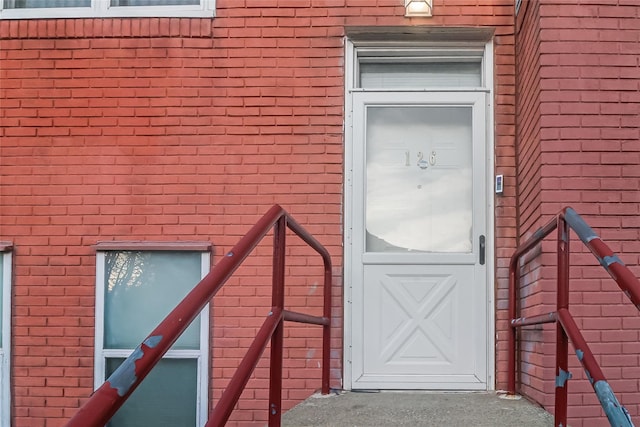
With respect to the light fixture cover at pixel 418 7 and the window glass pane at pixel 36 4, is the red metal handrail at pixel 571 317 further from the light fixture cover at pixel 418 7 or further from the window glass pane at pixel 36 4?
the window glass pane at pixel 36 4

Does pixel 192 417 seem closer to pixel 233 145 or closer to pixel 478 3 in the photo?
pixel 233 145

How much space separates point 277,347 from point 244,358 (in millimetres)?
456

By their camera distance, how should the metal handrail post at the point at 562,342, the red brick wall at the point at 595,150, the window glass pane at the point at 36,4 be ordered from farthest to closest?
the window glass pane at the point at 36,4, the red brick wall at the point at 595,150, the metal handrail post at the point at 562,342

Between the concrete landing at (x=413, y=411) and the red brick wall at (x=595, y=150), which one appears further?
the red brick wall at (x=595, y=150)

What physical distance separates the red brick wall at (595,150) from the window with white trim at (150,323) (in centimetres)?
226

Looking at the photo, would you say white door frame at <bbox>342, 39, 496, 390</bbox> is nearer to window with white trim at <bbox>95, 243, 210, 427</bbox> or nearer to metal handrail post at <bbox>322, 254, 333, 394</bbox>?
metal handrail post at <bbox>322, 254, 333, 394</bbox>

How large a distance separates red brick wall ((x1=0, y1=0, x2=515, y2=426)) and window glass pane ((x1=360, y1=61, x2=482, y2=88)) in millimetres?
225

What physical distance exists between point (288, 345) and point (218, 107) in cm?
166

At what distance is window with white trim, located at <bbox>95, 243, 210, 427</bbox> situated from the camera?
5.10 m

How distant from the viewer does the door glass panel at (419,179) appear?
509 centimetres

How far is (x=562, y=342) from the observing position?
3.06 meters

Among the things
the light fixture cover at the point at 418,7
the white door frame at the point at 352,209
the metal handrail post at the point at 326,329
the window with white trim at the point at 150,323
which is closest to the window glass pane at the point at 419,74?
the white door frame at the point at 352,209

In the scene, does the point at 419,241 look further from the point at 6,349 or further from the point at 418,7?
the point at 6,349

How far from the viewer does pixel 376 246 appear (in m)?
5.11
